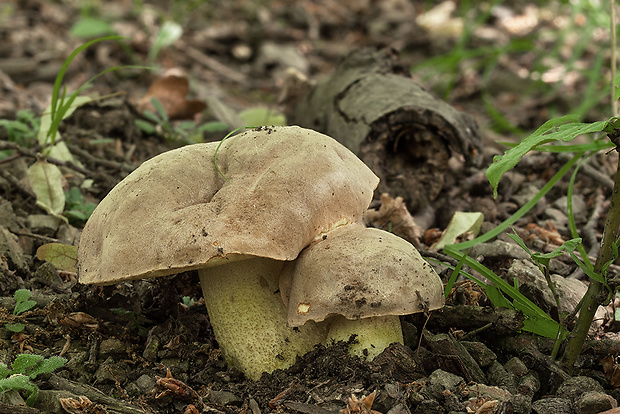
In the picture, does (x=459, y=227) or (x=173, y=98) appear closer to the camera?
(x=459, y=227)

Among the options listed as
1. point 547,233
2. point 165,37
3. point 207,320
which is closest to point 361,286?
point 207,320

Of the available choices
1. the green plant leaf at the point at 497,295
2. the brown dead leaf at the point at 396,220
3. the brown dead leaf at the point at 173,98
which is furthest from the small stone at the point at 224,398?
the brown dead leaf at the point at 173,98

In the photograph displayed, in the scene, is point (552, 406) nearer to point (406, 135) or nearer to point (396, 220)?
point (396, 220)

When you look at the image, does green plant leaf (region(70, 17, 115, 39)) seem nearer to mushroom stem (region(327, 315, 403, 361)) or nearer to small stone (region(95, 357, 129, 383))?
small stone (region(95, 357, 129, 383))

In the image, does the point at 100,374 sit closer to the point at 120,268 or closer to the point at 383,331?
the point at 120,268

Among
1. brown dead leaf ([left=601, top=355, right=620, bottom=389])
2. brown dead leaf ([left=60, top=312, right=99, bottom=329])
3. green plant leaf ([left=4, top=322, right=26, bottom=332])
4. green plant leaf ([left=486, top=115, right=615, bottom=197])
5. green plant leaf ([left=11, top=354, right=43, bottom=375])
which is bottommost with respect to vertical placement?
brown dead leaf ([left=60, top=312, right=99, bottom=329])

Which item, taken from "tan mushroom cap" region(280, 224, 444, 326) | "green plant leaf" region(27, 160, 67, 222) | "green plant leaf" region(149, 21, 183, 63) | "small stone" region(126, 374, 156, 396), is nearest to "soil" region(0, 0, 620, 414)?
"small stone" region(126, 374, 156, 396)
